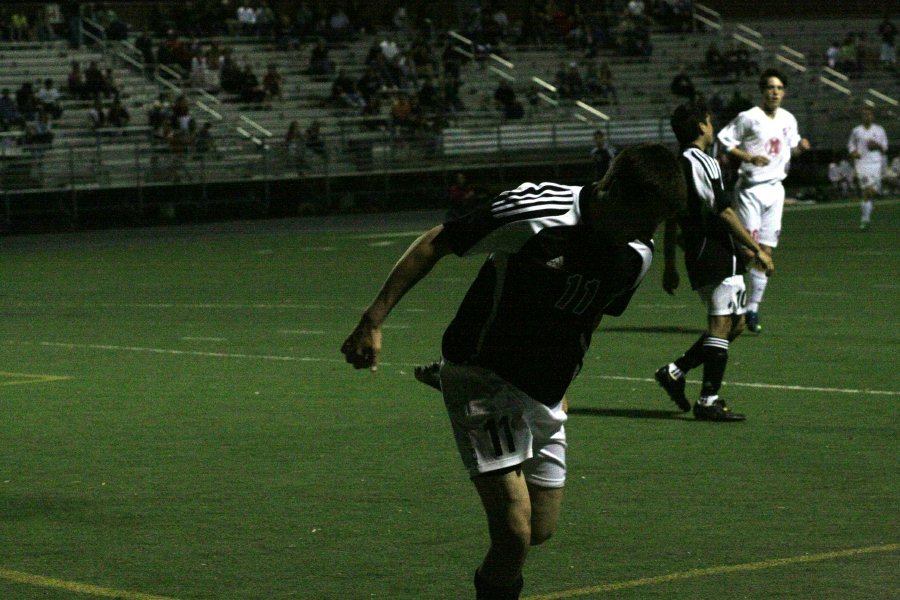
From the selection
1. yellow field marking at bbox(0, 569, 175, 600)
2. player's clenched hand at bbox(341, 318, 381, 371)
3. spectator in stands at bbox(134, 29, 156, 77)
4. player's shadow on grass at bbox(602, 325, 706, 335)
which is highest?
player's clenched hand at bbox(341, 318, 381, 371)

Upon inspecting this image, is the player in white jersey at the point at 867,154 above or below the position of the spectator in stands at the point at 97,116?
above

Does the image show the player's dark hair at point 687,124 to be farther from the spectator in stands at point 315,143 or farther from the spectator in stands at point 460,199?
the spectator in stands at point 315,143

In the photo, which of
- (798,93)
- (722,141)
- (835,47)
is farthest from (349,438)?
(835,47)

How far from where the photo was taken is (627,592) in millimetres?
6242

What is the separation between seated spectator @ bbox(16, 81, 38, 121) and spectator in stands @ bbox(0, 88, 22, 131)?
7.9 inches

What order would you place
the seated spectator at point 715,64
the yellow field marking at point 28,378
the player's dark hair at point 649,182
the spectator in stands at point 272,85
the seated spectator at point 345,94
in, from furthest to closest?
the seated spectator at point 715,64, the seated spectator at point 345,94, the spectator in stands at point 272,85, the yellow field marking at point 28,378, the player's dark hair at point 649,182

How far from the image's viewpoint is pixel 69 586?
644cm

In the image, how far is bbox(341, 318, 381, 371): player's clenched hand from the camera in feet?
16.5

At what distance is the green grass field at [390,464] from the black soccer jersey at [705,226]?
960mm

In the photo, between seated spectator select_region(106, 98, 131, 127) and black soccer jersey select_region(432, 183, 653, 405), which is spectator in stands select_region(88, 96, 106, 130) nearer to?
seated spectator select_region(106, 98, 131, 127)

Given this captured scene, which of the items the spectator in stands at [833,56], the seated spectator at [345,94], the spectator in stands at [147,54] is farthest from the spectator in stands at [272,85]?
the spectator in stands at [833,56]

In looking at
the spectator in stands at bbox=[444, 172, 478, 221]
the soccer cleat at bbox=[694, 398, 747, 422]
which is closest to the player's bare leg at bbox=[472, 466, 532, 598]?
the soccer cleat at bbox=[694, 398, 747, 422]

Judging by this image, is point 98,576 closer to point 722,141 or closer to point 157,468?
point 157,468

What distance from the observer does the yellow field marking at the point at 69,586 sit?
20.6ft
